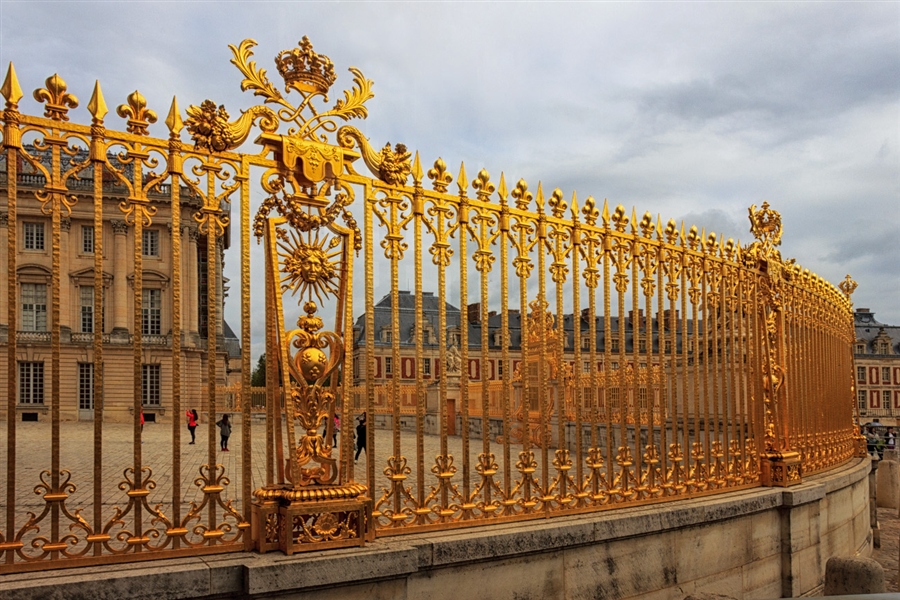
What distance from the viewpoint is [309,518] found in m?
4.83

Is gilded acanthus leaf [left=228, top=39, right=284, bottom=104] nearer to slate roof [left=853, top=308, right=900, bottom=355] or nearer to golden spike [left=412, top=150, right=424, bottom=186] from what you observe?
golden spike [left=412, top=150, right=424, bottom=186]

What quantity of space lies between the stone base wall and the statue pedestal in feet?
0.29

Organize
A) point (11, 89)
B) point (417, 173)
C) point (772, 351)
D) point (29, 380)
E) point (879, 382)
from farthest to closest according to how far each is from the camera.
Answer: point (879, 382)
point (29, 380)
point (772, 351)
point (417, 173)
point (11, 89)

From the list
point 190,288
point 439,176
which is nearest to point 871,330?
point 190,288

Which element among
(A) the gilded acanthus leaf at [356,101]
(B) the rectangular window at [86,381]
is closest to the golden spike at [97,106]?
(A) the gilded acanthus leaf at [356,101]

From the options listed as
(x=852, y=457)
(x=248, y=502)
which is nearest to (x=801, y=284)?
(x=852, y=457)

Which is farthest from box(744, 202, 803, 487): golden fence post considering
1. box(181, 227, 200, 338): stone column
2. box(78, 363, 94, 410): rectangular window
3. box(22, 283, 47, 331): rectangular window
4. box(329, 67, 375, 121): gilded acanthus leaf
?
box(181, 227, 200, 338): stone column

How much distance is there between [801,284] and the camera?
414 inches

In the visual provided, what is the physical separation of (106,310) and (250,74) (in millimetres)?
19385

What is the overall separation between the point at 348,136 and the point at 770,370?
597 centimetres

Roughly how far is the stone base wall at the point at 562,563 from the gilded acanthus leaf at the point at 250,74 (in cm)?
287

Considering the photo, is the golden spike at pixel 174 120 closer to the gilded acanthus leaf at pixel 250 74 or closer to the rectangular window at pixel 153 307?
the gilded acanthus leaf at pixel 250 74

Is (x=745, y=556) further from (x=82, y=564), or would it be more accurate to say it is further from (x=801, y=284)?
(x=82, y=564)

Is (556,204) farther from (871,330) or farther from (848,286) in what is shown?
(871,330)
